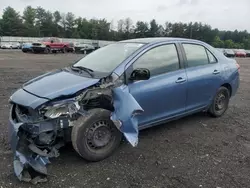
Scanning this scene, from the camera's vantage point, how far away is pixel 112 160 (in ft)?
12.8

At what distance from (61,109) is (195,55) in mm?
2807

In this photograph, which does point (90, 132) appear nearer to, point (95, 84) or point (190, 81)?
point (95, 84)

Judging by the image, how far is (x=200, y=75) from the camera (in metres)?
5.07

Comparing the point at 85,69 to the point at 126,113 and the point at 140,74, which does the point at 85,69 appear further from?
the point at 126,113

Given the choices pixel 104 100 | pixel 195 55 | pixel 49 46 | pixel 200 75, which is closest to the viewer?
pixel 104 100

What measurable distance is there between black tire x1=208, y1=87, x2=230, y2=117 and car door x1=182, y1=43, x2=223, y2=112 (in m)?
0.22

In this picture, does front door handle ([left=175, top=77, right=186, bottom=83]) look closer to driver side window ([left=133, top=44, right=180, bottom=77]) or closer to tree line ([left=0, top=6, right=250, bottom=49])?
driver side window ([left=133, top=44, right=180, bottom=77])

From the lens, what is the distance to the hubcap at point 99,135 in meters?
3.72

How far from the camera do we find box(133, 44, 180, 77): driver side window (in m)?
4.36

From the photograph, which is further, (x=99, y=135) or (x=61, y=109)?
(x=99, y=135)

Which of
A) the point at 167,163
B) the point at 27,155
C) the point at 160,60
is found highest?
the point at 160,60

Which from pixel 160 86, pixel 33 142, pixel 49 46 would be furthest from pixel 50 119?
pixel 49 46

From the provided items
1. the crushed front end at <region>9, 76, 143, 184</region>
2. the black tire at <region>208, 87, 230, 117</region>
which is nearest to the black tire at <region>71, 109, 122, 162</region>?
the crushed front end at <region>9, 76, 143, 184</region>

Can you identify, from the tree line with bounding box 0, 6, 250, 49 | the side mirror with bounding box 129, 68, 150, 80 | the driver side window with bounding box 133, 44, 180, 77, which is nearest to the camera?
the side mirror with bounding box 129, 68, 150, 80
